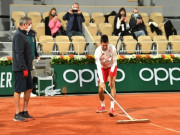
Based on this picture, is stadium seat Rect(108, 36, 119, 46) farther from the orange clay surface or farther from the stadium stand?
the orange clay surface

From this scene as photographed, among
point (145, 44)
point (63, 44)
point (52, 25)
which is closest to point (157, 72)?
point (145, 44)

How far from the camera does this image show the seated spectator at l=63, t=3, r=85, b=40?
56.9 feet

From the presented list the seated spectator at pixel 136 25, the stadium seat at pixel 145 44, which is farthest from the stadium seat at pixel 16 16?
the stadium seat at pixel 145 44

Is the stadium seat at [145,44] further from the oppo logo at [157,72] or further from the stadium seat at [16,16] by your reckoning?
the stadium seat at [16,16]

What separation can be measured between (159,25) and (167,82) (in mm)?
5414

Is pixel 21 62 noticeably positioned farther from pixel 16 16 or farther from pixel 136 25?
pixel 136 25

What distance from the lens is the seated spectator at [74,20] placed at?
A: 17.3m

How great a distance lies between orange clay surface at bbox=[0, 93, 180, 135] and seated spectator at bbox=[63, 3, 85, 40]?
18.6 ft

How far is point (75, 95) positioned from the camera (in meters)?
15.5

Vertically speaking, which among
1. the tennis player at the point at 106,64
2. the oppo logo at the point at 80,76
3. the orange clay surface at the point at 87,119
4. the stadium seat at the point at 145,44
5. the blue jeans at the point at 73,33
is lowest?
the orange clay surface at the point at 87,119

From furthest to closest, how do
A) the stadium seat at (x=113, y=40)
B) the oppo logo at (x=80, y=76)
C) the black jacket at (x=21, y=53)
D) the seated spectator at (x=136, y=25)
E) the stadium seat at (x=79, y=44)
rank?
1. the seated spectator at (x=136, y=25)
2. the stadium seat at (x=113, y=40)
3. the stadium seat at (x=79, y=44)
4. the oppo logo at (x=80, y=76)
5. the black jacket at (x=21, y=53)

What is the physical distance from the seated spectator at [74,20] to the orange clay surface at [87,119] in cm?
567

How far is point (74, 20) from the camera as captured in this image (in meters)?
17.5

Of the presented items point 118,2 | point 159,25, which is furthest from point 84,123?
point 118,2
